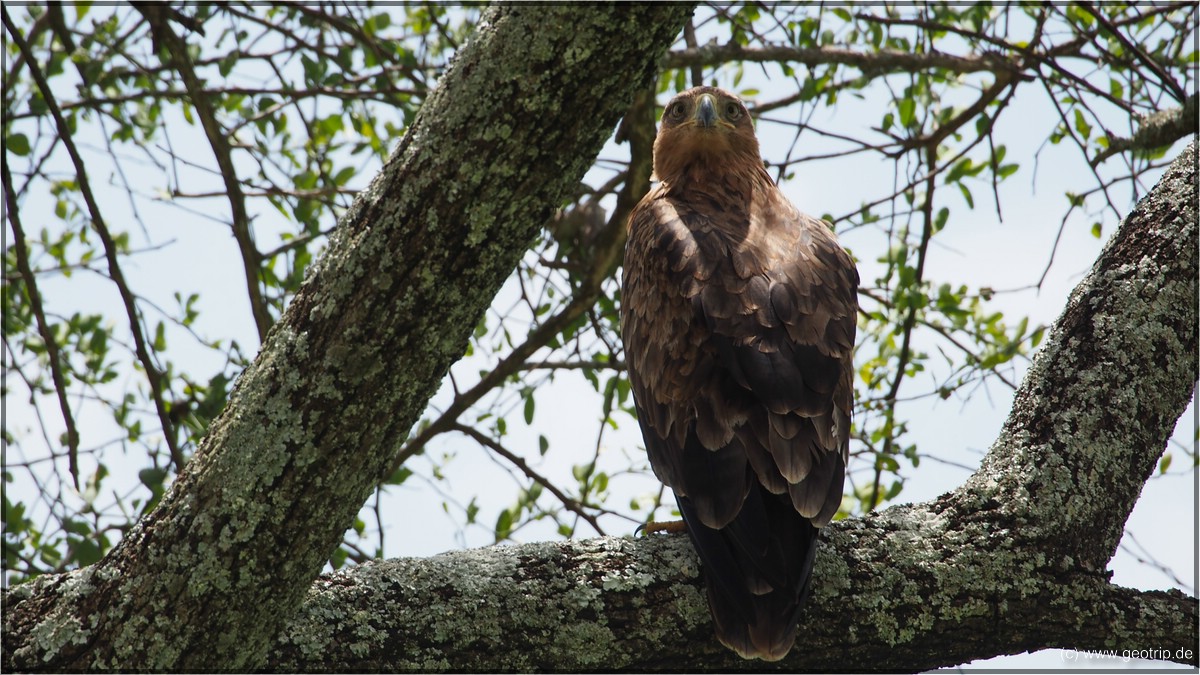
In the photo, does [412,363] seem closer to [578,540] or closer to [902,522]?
[578,540]

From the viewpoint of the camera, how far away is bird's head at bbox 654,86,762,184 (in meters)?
4.52

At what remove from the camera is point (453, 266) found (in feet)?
7.11

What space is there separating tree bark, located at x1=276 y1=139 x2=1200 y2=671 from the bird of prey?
0.13m

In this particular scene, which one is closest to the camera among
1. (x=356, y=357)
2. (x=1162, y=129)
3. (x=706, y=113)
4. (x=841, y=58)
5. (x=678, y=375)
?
(x=356, y=357)

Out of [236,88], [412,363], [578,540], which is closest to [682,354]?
[578,540]

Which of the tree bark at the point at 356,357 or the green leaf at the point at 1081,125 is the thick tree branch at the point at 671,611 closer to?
the tree bark at the point at 356,357

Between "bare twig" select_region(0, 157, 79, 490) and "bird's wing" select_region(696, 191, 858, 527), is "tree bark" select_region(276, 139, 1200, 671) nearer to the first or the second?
"bird's wing" select_region(696, 191, 858, 527)

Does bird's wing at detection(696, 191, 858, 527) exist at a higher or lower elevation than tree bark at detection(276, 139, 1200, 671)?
higher

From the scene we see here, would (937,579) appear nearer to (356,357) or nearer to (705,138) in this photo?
(356,357)

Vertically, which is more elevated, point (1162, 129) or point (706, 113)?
point (706, 113)

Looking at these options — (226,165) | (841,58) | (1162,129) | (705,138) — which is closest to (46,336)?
(226,165)

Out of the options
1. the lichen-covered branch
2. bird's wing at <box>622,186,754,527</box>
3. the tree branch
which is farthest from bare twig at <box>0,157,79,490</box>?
the lichen-covered branch

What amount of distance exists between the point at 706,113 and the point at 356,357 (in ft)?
8.77

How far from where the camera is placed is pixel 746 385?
120 inches
